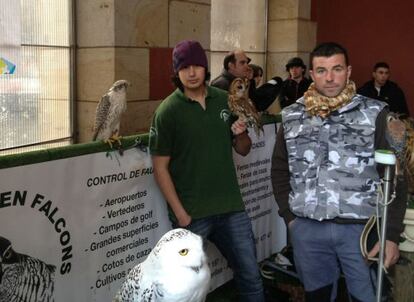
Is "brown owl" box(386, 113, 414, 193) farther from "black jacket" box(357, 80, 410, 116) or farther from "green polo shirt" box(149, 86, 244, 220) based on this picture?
"black jacket" box(357, 80, 410, 116)

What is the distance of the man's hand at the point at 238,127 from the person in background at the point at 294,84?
3508 millimetres

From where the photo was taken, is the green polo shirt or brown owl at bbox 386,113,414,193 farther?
the green polo shirt

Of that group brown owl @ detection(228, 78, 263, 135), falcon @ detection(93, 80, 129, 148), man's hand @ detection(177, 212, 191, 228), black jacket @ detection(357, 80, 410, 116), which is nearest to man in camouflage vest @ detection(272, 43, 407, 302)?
brown owl @ detection(228, 78, 263, 135)

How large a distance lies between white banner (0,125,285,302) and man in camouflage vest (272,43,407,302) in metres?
1.00

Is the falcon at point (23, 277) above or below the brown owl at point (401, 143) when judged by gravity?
below

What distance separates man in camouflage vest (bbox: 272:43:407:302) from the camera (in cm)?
245

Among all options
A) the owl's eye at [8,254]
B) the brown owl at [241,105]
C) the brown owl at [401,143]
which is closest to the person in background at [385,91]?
the brown owl at [401,143]

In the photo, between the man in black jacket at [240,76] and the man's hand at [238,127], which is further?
the man in black jacket at [240,76]

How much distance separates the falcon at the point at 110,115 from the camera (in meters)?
3.16

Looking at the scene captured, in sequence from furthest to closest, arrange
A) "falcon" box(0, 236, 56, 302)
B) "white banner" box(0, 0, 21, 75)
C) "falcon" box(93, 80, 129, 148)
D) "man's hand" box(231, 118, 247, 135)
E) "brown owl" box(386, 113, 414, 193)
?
"white banner" box(0, 0, 21, 75)
"falcon" box(93, 80, 129, 148)
"man's hand" box(231, 118, 247, 135)
"brown owl" box(386, 113, 414, 193)
"falcon" box(0, 236, 56, 302)

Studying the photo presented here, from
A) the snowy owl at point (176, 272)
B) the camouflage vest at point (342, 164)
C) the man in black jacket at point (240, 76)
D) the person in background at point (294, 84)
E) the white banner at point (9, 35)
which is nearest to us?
the snowy owl at point (176, 272)

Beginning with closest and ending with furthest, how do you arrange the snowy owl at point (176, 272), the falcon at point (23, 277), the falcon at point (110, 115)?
1. the snowy owl at point (176, 272)
2. the falcon at point (23, 277)
3. the falcon at point (110, 115)

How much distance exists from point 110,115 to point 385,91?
17.7 ft

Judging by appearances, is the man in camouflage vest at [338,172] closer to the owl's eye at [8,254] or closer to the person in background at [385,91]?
the owl's eye at [8,254]
